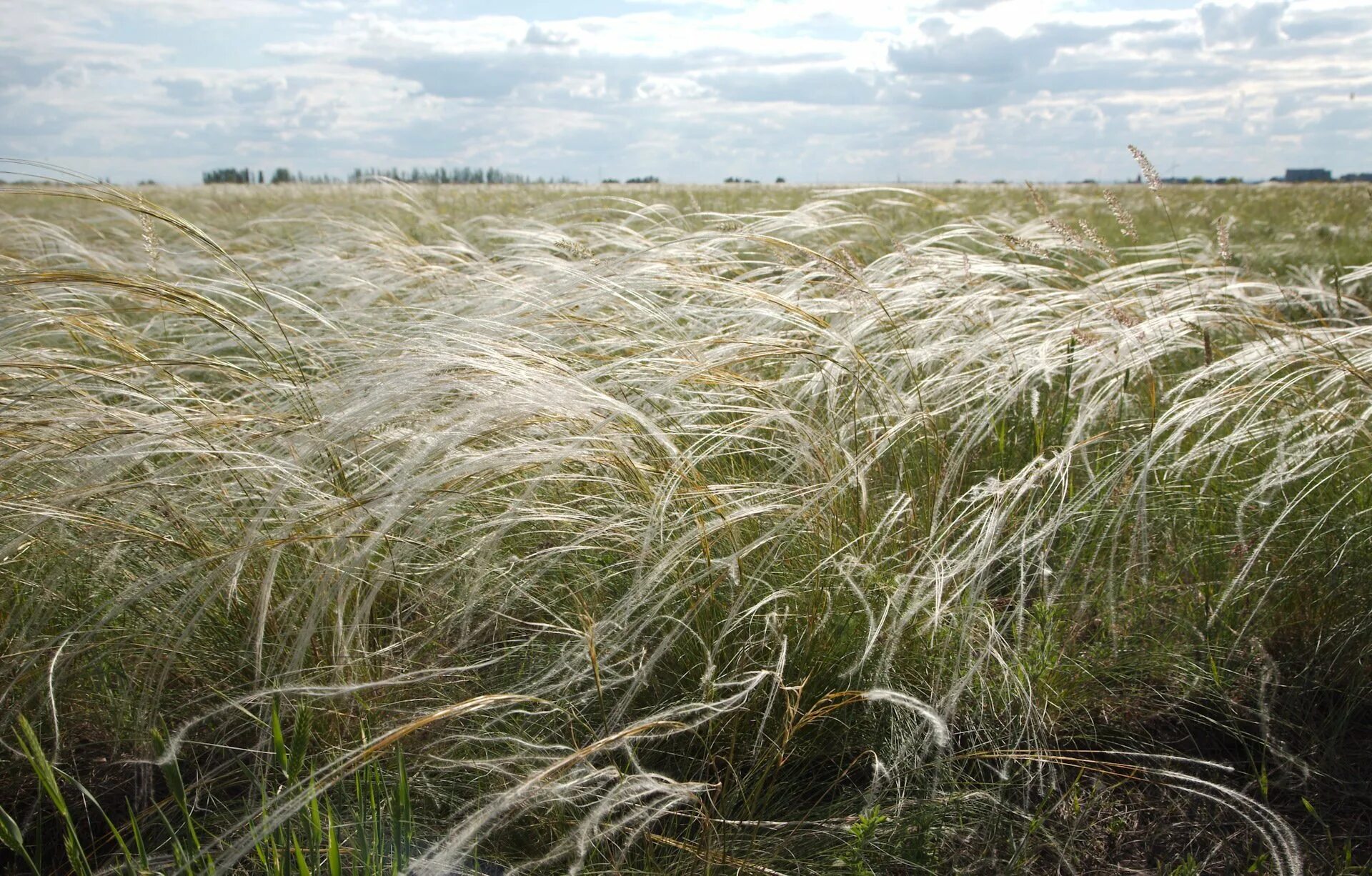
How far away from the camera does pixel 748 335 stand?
209 cm

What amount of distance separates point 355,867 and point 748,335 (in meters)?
1.35

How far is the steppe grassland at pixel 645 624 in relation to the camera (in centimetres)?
123

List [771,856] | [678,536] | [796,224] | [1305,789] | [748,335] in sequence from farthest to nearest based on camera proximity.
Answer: [796,224], [748,335], [678,536], [1305,789], [771,856]

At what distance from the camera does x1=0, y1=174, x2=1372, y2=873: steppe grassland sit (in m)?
1.23

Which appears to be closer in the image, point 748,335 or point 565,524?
point 565,524

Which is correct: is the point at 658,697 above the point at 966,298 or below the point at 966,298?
below

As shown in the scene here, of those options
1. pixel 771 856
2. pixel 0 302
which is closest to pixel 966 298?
pixel 771 856

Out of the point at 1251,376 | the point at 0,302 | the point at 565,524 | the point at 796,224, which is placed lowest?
the point at 565,524

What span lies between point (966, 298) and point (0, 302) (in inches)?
86.0

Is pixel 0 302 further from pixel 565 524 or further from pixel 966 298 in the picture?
pixel 966 298

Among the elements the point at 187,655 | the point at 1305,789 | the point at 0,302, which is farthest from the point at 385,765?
the point at 0,302

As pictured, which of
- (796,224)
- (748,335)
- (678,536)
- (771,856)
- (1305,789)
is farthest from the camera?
(796,224)

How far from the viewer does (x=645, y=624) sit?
1.31m

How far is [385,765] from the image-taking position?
1298 mm
